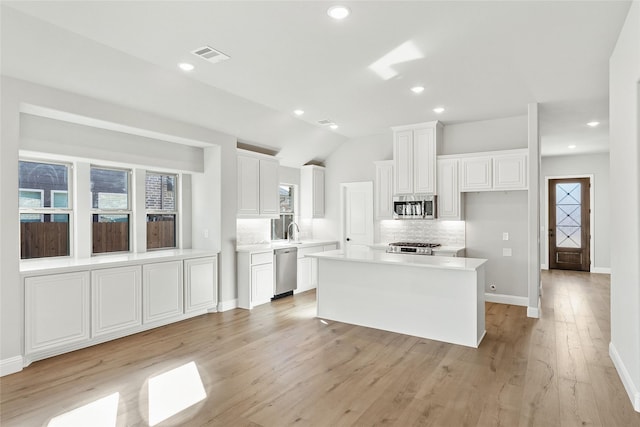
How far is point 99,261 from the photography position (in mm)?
4375

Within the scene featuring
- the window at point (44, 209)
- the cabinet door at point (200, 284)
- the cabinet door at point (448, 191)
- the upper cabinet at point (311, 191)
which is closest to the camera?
the window at point (44, 209)

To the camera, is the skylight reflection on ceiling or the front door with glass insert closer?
the skylight reflection on ceiling

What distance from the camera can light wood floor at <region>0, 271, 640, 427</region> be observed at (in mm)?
2734

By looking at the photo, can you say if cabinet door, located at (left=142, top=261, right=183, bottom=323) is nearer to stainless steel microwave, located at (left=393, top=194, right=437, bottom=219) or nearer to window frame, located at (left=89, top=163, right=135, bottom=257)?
window frame, located at (left=89, top=163, right=135, bottom=257)

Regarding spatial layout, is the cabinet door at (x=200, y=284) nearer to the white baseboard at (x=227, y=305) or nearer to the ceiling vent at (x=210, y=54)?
the white baseboard at (x=227, y=305)

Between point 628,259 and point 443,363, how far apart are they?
1768mm

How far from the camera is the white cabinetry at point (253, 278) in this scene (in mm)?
5824

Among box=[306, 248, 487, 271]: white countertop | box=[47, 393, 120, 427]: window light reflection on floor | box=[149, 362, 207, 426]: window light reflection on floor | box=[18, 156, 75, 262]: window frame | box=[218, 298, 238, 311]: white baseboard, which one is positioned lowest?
box=[47, 393, 120, 427]: window light reflection on floor

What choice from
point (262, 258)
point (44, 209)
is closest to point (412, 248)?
point (262, 258)

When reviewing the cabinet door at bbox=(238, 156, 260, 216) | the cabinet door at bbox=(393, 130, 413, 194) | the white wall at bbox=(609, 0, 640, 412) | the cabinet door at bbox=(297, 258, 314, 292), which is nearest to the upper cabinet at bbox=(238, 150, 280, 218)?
the cabinet door at bbox=(238, 156, 260, 216)

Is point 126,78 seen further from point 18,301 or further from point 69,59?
point 18,301

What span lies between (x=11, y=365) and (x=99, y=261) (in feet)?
4.15

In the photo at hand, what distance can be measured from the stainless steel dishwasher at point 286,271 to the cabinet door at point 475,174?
9.92 ft

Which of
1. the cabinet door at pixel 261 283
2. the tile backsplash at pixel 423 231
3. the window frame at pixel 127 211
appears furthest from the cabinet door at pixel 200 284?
the tile backsplash at pixel 423 231
